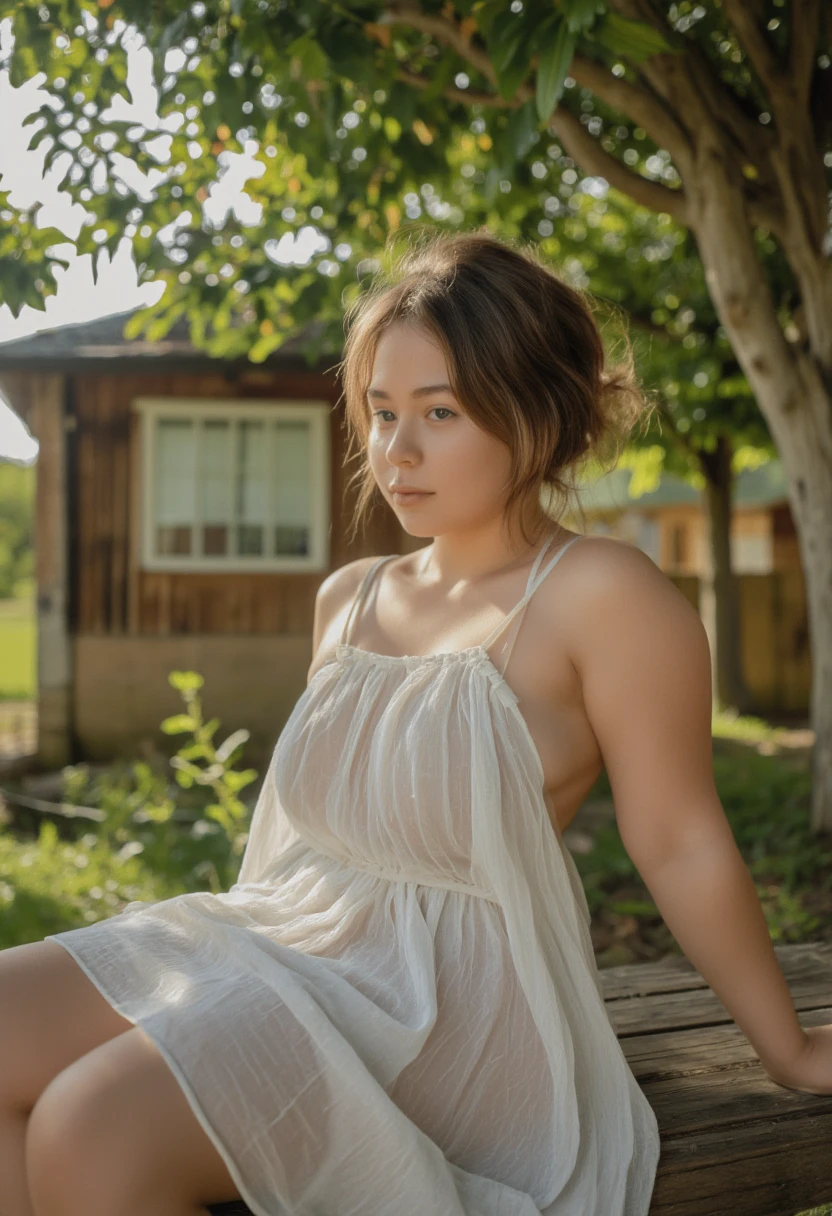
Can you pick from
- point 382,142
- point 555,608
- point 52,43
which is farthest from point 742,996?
point 382,142

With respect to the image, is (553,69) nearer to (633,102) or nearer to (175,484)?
(633,102)

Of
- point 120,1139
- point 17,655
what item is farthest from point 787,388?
point 17,655

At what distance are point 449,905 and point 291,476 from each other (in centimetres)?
849

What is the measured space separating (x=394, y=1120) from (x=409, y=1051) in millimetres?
116

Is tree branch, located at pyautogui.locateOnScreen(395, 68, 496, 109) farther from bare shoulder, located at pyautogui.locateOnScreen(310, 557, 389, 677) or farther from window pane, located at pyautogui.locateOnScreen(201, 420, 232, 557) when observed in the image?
window pane, located at pyautogui.locateOnScreen(201, 420, 232, 557)

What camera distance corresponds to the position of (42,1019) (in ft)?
4.78

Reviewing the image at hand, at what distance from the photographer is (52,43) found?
3043mm

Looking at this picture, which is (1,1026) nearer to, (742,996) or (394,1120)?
(394,1120)

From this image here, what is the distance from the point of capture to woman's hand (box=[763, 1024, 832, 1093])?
67.7 inches

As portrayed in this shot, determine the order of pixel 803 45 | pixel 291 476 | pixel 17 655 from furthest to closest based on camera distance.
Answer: pixel 17 655 < pixel 291 476 < pixel 803 45

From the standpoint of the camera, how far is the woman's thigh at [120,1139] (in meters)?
1.20

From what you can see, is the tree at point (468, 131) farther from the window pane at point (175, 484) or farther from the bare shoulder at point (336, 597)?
the window pane at point (175, 484)

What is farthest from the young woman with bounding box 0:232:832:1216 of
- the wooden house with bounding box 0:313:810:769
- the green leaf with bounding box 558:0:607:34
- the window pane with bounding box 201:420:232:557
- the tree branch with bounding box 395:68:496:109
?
the window pane with bounding box 201:420:232:557

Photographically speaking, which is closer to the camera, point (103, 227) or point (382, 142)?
point (103, 227)
